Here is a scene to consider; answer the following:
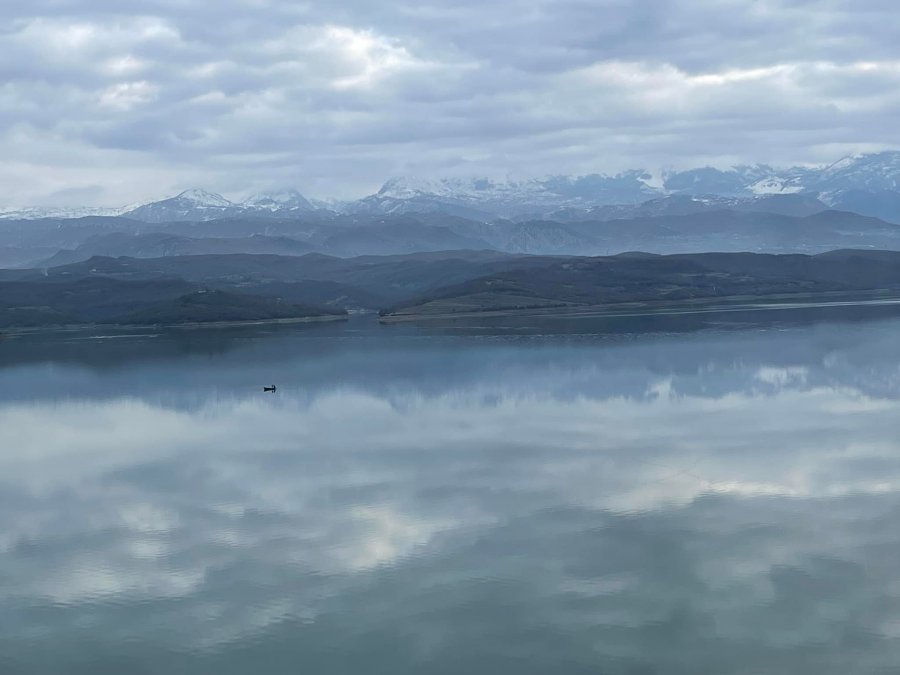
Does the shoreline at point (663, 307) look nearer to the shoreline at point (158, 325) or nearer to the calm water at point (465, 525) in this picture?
the shoreline at point (158, 325)

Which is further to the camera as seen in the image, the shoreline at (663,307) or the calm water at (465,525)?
the shoreline at (663,307)

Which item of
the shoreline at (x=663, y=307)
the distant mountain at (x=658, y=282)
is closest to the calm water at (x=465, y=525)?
the shoreline at (x=663, y=307)

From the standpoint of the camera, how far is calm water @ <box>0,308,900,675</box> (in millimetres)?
19625

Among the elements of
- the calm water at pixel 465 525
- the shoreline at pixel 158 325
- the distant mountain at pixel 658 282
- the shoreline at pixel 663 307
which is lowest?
the calm water at pixel 465 525

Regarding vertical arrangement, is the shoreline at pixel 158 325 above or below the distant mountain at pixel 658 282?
below

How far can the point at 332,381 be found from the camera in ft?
195

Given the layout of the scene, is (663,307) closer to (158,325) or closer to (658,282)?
(658,282)

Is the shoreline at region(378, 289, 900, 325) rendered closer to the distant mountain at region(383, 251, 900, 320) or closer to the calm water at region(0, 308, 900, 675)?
the distant mountain at region(383, 251, 900, 320)

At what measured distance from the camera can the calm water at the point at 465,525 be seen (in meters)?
19.6

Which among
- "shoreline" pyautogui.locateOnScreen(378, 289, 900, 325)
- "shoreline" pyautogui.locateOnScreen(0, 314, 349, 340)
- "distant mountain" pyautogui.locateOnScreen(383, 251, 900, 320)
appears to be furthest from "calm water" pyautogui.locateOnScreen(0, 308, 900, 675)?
"distant mountain" pyautogui.locateOnScreen(383, 251, 900, 320)

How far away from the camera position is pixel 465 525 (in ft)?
89.5

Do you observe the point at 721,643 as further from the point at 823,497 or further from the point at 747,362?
the point at 747,362

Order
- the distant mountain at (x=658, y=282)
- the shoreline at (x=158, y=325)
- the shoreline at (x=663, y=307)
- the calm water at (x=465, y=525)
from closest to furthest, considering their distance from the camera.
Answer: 1. the calm water at (x=465, y=525)
2. the shoreline at (x=663, y=307)
3. the shoreline at (x=158, y=325)
4. the distant mountain at (x=658, y=282)

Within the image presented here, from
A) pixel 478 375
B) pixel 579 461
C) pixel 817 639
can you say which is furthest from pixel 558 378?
pixel 817 639
